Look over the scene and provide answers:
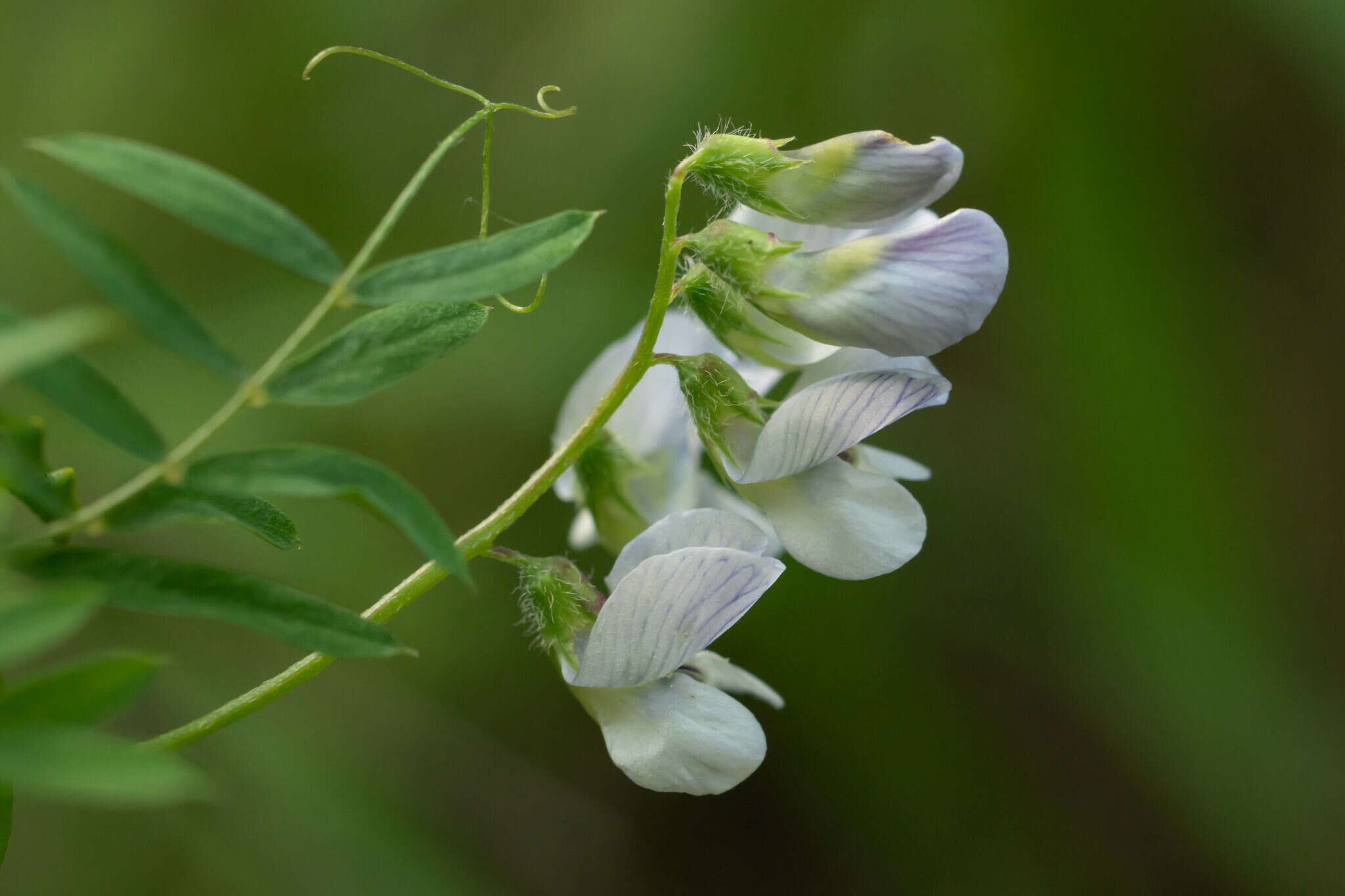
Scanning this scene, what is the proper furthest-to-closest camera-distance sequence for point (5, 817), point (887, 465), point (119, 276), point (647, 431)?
point (647, 431) < point (887, 465) < point (5, 817) < point (119, 276)

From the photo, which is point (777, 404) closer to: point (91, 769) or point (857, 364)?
point (857, 364)

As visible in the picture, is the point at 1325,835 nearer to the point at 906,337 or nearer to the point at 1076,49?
the point at 1076,49

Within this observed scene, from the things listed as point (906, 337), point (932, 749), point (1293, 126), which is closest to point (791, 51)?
point (1293, 126)

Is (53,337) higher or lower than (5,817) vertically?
higher

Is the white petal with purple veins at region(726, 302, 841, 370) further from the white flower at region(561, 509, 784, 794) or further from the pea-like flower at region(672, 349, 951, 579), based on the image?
the white flower at region(561, 509, 784, 794)

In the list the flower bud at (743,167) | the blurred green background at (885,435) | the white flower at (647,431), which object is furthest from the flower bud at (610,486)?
the blurred green background at (885,435)

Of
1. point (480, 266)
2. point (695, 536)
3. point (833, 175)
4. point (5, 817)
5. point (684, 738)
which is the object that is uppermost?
point (833, 175)

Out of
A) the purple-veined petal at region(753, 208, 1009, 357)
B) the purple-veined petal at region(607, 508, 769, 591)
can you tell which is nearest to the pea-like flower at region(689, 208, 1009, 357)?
the purple-veined petal at region(753, 208, 1009, 357)

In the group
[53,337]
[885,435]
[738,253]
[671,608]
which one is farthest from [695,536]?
[885,435]
